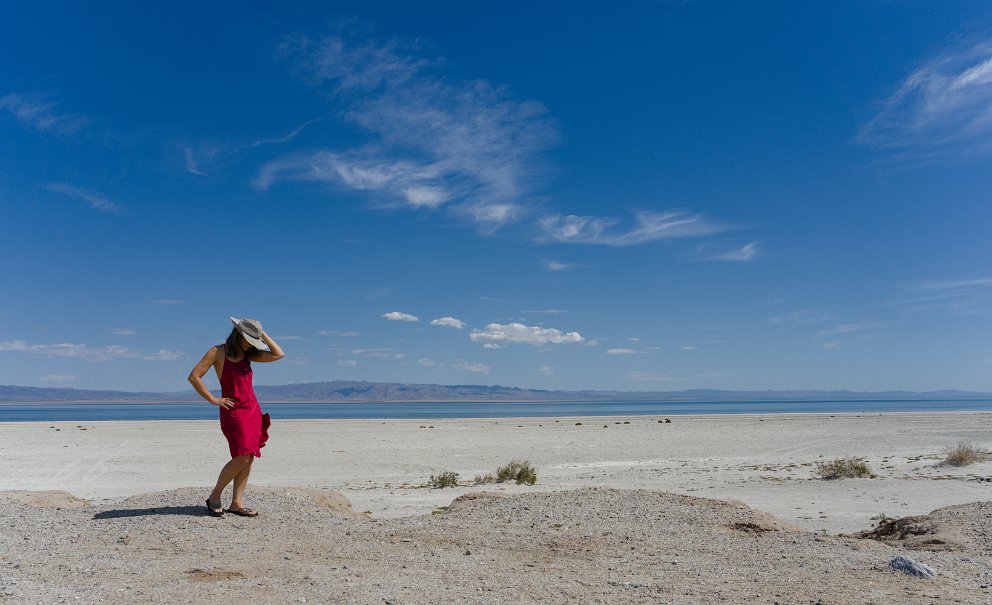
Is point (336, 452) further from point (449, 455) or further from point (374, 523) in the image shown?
point (374, 523)

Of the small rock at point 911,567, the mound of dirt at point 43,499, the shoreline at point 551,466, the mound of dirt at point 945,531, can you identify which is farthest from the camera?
the shoreline at point 551,466

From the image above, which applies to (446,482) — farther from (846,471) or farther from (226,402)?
(846,471)

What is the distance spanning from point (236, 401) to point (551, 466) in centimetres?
1298

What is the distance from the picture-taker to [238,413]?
7758mm

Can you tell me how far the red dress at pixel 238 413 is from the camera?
7.74 m

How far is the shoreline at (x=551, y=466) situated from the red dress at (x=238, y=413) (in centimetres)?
294

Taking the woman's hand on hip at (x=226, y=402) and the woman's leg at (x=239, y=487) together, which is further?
the woman's leg at (x=239, y=487)

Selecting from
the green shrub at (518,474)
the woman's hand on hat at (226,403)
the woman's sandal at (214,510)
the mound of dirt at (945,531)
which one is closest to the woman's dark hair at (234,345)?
the woman's hand on hat at (226,403)

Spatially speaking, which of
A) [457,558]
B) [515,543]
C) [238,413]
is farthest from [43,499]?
[515,543]

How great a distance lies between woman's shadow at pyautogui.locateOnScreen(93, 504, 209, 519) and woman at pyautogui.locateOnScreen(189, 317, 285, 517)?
0.20 metres

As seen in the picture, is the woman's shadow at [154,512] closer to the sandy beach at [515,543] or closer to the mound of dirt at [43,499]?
the sandy beach at [515,543]

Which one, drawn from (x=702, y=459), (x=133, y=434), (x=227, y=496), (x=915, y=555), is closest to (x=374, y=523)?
(x=227, y=496)

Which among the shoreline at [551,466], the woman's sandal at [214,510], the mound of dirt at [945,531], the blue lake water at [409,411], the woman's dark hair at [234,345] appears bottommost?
the blue lake water at [409,411]

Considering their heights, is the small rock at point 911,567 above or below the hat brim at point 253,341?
below
